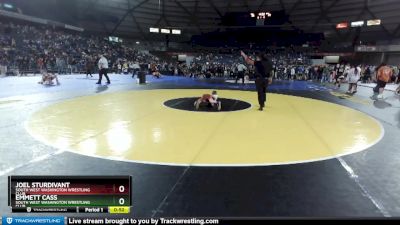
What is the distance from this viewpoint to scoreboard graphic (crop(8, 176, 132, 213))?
8.54 feet

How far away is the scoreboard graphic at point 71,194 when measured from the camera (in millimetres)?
2604

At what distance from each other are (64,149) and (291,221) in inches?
142

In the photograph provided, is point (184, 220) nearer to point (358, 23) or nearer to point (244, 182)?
point (244, 182)

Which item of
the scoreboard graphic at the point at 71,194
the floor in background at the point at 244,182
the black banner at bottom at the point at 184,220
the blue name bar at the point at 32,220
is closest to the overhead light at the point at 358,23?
the floor in background at the point at 244,182

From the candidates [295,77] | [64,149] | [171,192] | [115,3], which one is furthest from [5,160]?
[115,3]

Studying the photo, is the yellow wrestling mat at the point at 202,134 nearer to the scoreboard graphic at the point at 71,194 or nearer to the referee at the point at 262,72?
the referee at the point at 262,72

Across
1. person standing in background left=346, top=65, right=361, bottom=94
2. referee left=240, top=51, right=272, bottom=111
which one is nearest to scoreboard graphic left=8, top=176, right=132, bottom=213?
referee left=240, top=51, right=272, bottom=111

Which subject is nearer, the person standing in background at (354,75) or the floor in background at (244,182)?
the floor in background at (244,182)

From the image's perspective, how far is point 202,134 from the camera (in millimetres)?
5945

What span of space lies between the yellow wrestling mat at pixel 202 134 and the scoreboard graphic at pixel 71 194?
159 cm

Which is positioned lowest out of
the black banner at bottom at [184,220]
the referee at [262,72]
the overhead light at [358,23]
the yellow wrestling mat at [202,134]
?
the black banner at bottom at [184,220]

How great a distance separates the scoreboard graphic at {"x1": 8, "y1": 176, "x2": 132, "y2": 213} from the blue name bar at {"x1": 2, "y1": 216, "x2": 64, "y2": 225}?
103 millimetres

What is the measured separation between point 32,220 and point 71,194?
1.13 feet

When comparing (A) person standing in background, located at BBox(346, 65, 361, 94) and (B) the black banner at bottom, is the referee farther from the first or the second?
(A) person standing in background, located at BBox(346, 65, 361, 94)
